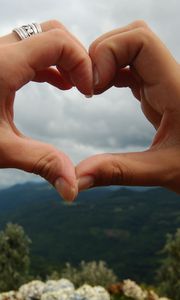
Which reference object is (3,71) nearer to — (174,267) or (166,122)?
(166,122)

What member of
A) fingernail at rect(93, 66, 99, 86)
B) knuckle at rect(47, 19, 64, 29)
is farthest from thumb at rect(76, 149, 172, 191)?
knuckle at rect(47, 19, 64, 29)

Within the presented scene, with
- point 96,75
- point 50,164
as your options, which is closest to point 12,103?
point 50,164

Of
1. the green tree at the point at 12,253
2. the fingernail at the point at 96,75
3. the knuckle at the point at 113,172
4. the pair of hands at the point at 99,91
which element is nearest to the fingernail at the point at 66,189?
the pair of hands at the point at 99,91

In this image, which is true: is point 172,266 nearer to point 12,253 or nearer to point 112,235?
point 12,253

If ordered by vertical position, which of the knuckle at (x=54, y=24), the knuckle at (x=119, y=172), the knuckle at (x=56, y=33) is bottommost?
the knuckle at (x=119, y=172)

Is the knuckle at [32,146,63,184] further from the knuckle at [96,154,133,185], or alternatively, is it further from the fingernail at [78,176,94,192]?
the knuckle at [96,154,133,185]

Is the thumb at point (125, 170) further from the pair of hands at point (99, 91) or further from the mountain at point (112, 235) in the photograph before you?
the mountain at point (112, 235)
